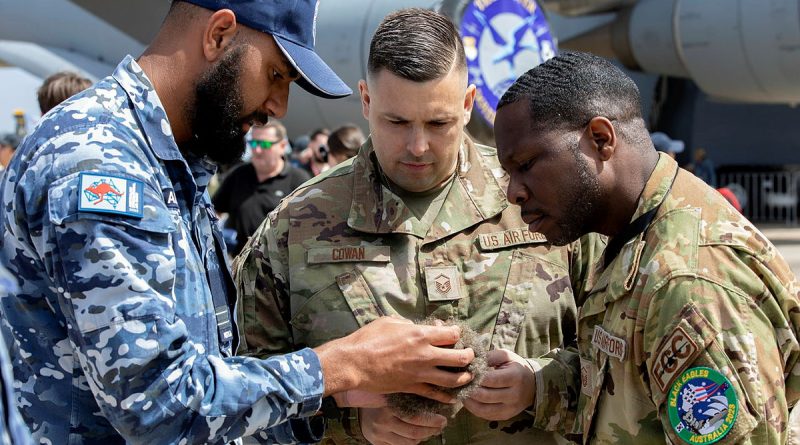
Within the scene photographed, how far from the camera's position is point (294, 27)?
75.0 inches

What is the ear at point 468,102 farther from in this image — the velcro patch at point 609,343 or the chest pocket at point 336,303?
the velcro patch at point 609,343

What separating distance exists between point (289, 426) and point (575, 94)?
1.02 metres

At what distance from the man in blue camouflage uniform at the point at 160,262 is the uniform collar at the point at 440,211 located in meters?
0.46

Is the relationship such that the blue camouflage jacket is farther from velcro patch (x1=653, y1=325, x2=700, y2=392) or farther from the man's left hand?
velcro patch (x1=653, y1=325, x2=700, y2=392)

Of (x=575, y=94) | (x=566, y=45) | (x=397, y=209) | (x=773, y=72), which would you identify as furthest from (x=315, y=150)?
(x=566, y=45)

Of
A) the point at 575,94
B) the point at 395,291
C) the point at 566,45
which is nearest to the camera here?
the point at 575,94

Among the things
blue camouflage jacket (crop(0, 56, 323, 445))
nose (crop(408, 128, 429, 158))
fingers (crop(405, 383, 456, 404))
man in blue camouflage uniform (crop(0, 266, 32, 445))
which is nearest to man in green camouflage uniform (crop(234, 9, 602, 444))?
nose (crop(408, 128, 429, 158))

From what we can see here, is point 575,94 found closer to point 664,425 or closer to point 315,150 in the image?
point 664,425

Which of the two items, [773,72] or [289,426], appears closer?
[289,426]

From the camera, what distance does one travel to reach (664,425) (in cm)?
167

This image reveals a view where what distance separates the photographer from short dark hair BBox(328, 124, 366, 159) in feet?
20.4

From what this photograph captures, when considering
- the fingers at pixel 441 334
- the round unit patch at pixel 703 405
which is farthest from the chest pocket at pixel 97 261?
the round unit patch at pixel 703 405

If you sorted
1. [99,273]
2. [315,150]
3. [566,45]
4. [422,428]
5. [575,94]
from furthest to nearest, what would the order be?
[566,45] < [315,150] < [422,428] < [575,94] < [99,273]

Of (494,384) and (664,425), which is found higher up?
(664,425)
